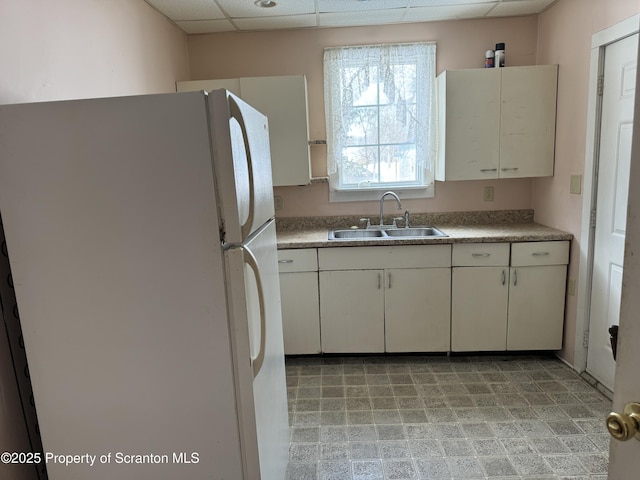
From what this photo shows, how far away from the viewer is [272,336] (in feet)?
5.18

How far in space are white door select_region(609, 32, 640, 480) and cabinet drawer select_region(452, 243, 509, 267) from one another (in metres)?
2.01

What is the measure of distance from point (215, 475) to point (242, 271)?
68cm

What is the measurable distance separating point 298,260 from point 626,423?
7.17 ft

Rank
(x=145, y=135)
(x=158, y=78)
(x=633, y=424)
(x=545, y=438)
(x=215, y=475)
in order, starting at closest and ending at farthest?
(x=633, y=424), (x=145, y=135), (x=215, y=475), (x=545, y=438), (x=158, y=78)

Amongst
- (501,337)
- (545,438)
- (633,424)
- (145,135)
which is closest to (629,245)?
(633,424)

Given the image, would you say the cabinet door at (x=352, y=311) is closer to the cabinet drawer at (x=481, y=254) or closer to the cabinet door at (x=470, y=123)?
the cabinet drawer at (x=481, y=254)

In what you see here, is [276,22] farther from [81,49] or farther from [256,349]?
[256,349]

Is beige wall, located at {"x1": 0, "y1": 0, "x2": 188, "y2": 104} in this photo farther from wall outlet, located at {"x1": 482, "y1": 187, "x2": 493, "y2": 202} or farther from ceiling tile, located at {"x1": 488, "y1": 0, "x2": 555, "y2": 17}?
wall outlet, located at {"x1": 482, "y1": 187, "x2": 493, "y2": 202}

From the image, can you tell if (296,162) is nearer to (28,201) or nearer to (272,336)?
(272,336)

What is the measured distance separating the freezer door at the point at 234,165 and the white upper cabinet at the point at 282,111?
5.11ft

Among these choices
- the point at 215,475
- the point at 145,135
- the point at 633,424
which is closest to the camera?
the point at 633,424

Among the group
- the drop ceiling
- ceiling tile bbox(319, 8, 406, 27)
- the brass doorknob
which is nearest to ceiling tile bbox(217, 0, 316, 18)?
the drop ceiling

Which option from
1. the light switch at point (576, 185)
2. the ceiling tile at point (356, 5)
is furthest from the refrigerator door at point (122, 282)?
the light switch at point (576, 185)

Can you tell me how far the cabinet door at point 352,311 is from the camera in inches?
108
